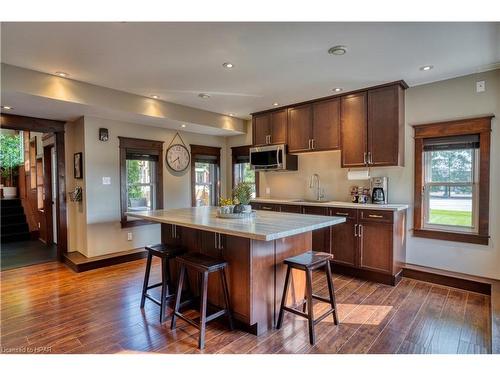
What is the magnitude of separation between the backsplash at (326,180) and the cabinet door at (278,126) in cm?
50

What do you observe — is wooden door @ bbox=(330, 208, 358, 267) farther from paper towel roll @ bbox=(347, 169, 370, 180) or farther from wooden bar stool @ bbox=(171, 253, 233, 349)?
wooden bar stool @ bbox=(171, 253, 233, 349)

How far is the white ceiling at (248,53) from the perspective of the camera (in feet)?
7.55

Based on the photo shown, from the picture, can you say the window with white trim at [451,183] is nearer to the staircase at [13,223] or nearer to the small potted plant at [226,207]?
the small potted plant at [226,207]

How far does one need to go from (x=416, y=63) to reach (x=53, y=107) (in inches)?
171

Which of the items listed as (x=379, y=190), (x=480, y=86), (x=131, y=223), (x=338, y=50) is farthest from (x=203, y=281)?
(x=480, y=86)

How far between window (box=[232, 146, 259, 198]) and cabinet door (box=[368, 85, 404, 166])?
2640 millimetres

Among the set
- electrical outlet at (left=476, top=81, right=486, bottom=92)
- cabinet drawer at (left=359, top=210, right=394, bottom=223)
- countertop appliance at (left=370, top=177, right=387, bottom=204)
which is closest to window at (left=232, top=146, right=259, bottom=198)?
countertop appliance at (left=370, top=177, right=387, bottom=204)

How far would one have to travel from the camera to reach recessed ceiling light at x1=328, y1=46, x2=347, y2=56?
2623 millimetres

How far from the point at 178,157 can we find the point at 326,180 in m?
2.74

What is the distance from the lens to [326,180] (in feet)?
15.2

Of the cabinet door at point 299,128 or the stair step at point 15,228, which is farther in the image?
the stair step at point 15,228

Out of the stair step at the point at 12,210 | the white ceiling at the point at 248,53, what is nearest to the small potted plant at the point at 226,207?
the white ceiling at the point at 248,53
